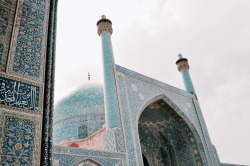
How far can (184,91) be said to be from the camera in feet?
26.8

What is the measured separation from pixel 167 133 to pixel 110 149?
3.07 metres

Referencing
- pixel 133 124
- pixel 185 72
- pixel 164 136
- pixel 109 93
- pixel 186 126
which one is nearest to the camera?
pixel 133 124

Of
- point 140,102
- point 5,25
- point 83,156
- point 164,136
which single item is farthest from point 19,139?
point 164,136

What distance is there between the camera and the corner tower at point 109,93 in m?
5.36

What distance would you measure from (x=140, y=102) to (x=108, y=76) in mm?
1056

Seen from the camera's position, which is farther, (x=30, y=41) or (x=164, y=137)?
(x=164, y=137)

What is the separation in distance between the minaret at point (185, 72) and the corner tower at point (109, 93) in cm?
286

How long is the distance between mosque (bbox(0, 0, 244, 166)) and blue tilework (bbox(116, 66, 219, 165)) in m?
0.03

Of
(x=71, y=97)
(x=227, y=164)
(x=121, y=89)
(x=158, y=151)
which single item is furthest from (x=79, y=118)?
(x=227, y=164)

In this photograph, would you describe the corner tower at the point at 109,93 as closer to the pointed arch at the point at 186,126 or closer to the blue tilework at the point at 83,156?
the blue tilework at the point at 83,156

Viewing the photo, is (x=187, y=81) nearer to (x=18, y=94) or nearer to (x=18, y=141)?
(x=18, y=94)

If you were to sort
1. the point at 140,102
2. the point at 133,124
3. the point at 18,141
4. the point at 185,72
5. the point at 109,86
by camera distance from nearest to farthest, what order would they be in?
the point at 18,141, the point at 133,124, the point at 109,86, the point at 140,102, the point at 185,72

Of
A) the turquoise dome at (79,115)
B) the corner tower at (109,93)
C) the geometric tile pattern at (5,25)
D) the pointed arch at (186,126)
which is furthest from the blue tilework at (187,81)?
the geometric tile pattern at (5,25)

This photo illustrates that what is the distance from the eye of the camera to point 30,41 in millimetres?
2686
